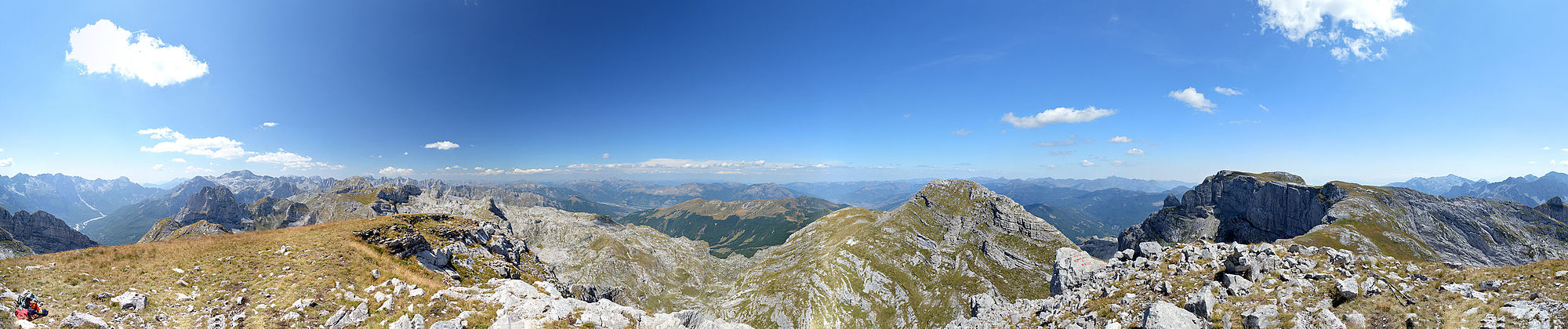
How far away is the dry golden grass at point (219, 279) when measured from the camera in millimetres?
17734

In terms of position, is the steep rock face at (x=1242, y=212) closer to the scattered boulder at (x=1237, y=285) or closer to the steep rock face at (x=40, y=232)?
the scattered boulder at (x=1237, y=285)

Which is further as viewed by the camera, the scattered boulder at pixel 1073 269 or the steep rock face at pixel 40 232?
the steep rock face at pixel 40 232

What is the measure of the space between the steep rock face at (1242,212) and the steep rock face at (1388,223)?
28 cm

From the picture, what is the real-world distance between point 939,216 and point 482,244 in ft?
590

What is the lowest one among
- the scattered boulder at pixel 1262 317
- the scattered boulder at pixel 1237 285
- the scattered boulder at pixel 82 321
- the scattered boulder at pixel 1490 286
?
the scattered boulder at pixel 1262 317

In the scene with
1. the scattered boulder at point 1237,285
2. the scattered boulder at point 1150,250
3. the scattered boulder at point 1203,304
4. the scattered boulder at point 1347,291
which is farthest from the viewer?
the scattered boulder at point 1150,250

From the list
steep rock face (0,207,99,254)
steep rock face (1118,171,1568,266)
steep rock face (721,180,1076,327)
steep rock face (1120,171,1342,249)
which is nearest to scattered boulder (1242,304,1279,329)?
steep rock face (1118,171,1568,266)

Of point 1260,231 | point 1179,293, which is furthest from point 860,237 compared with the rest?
point 1179,293

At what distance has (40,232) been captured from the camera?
18638 centimetres

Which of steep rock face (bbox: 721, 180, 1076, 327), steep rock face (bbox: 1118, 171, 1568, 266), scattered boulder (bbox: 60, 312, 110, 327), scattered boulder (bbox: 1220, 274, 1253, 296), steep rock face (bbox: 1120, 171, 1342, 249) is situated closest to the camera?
scattered boulder (bbox: 60, 312, 110, 327)

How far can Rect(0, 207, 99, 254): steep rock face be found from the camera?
178 metres

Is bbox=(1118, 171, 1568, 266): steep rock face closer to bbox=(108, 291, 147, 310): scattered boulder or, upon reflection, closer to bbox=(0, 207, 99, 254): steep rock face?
bbox=(108, 291, 147, 310): scattered boulder

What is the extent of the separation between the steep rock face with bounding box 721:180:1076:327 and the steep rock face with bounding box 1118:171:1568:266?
48.4 metres

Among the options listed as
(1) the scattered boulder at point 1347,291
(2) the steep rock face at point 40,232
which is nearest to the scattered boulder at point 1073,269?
(1) the scattered boulder at point 1347,291
